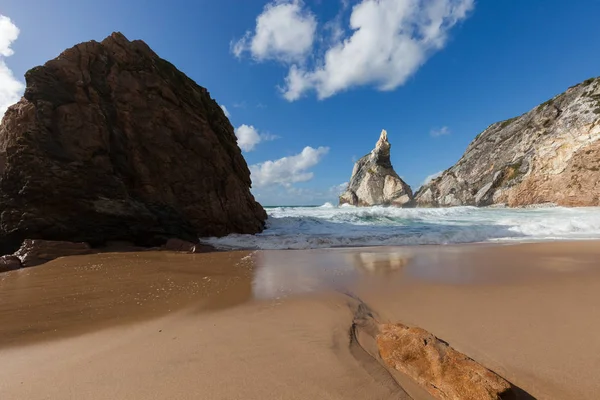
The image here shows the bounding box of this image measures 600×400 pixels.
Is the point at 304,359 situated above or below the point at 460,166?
below

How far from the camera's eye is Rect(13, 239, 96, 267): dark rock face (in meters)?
6.15

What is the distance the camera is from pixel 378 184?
4881cm

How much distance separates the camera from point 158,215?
366 inches

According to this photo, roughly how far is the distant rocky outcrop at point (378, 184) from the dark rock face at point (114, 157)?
39.2 metres

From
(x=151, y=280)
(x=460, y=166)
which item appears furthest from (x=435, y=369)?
(x=460, y=166)

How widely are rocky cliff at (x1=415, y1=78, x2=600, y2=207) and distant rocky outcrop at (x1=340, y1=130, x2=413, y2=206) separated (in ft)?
15.2

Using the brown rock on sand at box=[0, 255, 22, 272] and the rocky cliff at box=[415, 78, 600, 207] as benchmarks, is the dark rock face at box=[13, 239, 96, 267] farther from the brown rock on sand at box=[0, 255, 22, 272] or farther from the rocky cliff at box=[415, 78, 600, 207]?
the rocky cliff at box=[415, 78, 600, 207]

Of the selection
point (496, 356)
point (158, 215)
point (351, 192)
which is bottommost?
point (496, 356)

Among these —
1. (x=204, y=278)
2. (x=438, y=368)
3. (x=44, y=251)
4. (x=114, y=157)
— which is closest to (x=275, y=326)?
(x=438, y=368)

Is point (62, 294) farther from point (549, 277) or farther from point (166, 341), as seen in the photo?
point (549, 277)

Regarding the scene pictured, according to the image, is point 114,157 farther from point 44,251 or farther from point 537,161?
point 537,161

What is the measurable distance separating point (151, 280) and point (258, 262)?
218 centimetres

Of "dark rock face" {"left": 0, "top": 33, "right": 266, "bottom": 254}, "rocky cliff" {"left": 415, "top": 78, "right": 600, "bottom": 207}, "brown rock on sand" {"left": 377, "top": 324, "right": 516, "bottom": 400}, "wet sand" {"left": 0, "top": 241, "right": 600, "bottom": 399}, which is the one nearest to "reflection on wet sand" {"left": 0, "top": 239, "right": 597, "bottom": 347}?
"wet sand" {"left": 0, "top": 241, "right": 600, "bottom": 399}

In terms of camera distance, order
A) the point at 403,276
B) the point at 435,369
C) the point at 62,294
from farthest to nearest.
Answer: the point at 403,276 → the point at 62,294 → the point at 435,369
